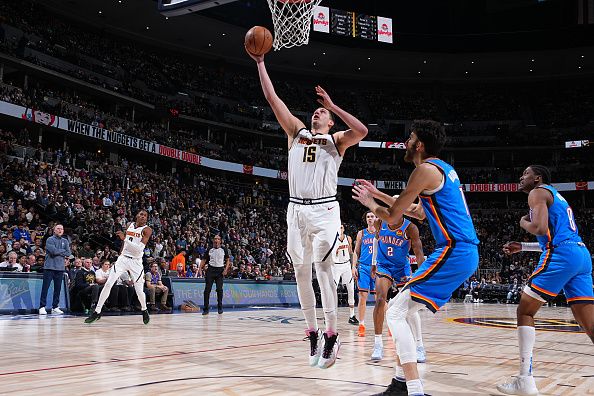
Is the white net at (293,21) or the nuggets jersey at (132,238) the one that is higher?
the white net at (293,21)

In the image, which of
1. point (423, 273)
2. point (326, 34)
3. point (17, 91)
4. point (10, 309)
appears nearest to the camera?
point (423, 273)

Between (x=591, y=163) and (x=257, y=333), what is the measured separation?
3769 cm

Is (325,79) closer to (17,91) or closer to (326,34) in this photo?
(326,34)

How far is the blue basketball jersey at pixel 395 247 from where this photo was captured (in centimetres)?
738

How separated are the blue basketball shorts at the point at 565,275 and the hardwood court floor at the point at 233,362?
823 millimetres

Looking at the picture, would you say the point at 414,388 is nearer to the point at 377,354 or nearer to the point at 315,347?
the point at 315,347

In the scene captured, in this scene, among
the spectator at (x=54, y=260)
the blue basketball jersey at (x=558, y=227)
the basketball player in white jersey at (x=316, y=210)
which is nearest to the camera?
the blue basketball jersey at (x=558, y=227)

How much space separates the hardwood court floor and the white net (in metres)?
5.98

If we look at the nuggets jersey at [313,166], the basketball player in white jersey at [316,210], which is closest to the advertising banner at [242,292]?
the basketball player in white jersey at [316,210]

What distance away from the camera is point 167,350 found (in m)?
6.83

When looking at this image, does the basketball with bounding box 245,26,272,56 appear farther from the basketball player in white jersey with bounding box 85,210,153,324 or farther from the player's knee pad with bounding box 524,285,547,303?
the basketball player in white jersey with bounding box 85,210,153,324

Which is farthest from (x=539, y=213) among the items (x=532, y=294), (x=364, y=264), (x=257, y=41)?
(x=364, y=264)

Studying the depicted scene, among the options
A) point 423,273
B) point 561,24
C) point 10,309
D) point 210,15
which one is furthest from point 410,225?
point 561,24

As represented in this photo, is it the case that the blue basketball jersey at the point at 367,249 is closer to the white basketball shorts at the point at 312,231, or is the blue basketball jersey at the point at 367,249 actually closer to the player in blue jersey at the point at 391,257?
the player in blue jersey at the point at 391,257
